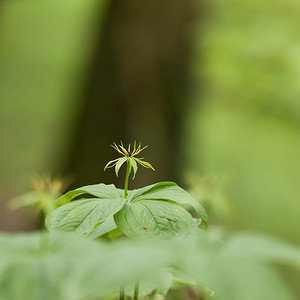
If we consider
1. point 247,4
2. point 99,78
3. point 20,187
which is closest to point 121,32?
point 99,78

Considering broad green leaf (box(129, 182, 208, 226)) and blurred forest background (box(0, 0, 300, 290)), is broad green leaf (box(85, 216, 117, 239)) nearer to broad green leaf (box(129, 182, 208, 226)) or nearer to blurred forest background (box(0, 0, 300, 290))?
broad green leaf (box(129, 182, 208, 226))

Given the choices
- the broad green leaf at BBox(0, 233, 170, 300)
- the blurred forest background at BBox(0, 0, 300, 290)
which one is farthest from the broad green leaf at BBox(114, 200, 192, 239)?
the blurred forest background at BBox(0, 0, 300, 290)

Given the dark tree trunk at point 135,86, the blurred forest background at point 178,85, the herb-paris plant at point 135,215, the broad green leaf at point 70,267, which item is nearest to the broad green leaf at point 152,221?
the herb-paris plant at point 135,215

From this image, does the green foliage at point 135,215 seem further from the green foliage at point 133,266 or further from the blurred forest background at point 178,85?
the blurred forest background at point 178,85

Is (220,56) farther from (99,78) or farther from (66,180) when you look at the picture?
(66,180)

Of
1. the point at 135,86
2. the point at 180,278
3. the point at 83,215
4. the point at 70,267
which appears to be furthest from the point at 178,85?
the point at 70,267
